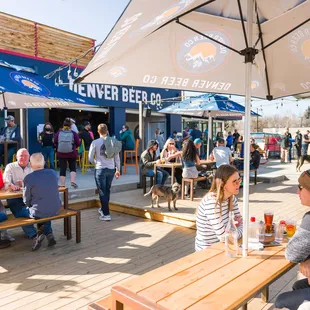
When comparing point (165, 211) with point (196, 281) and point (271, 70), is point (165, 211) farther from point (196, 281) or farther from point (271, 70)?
point (196, 281)

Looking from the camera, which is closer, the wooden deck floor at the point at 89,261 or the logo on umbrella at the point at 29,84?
the wooden deck floor at the point at 89,261

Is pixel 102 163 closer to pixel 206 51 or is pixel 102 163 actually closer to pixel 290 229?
pixel 206 51

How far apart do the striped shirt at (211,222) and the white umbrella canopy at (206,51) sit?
1114 mm

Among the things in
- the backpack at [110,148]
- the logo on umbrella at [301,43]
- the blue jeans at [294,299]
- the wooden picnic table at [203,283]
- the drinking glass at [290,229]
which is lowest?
the blue jeans at [294,299]

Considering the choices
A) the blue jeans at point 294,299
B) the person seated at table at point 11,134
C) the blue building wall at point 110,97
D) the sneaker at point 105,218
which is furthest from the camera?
the blue building wall at point 110,97

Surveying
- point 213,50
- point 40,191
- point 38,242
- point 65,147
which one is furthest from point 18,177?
point 213,50

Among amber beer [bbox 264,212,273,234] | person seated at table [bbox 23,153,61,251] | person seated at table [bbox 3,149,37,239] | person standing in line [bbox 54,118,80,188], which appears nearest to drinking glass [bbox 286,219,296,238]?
amber beer [bbox 264,212,273,234]

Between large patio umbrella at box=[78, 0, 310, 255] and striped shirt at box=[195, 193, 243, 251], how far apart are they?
1.42ft

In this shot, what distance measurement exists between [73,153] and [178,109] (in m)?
3.74

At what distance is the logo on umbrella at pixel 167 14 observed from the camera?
5.90 ft

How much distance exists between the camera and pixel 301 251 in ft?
5.70

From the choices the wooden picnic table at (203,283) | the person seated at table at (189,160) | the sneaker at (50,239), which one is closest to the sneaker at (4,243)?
the sneaker at (50,239)

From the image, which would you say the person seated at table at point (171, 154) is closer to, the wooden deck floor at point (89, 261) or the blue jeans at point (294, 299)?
the wooden deck floor at point (89, 261)

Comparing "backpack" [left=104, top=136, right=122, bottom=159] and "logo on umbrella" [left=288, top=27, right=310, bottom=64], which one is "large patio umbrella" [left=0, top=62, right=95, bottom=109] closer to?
"backpack" [left=104, top=136, right=122, bottom=159]
